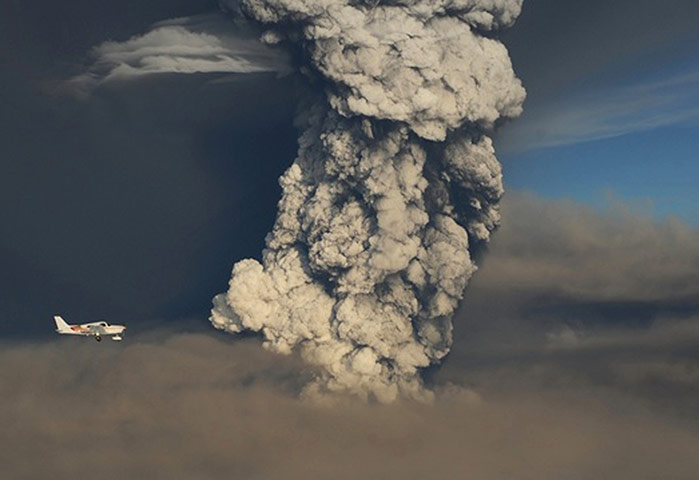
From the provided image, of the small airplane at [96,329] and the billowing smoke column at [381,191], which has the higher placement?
the billowing smoke column at [381,191]

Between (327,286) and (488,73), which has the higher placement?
(488,73)

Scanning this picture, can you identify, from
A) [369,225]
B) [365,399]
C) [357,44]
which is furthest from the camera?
[365,399]

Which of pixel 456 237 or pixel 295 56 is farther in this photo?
pixel 456 237

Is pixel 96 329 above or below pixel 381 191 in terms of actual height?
below

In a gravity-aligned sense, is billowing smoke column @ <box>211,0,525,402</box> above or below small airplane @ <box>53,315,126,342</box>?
above

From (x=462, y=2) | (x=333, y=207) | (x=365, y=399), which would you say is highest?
(x=462, y=2)

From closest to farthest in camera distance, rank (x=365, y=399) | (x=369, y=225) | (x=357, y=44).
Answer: (x=357, y=44)
(x=369, y=225)
(x=365, y=399)

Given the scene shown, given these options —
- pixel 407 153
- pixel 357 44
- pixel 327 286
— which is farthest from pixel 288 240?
pixel 357 44

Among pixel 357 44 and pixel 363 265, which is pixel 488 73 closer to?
pixel 357 44
